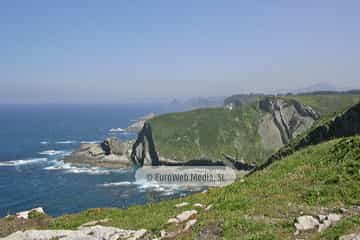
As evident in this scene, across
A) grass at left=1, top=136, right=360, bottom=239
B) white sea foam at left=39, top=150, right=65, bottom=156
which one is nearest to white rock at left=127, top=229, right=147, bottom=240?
grass at left=1, top=136, right=360, bottom=239

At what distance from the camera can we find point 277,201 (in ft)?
60.2

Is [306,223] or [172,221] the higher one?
[306,223]

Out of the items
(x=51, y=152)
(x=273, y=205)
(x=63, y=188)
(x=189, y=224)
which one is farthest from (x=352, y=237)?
(x=51, y=152)

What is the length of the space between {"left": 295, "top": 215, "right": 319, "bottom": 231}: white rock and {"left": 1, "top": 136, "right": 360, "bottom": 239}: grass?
0.31m

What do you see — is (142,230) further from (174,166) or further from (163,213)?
(174,166)

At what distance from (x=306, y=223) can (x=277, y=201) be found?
395cm

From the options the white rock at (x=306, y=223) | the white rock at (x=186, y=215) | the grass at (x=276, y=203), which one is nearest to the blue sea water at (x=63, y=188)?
the grass at (x=276, y=203)

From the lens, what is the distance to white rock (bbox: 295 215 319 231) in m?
14.1

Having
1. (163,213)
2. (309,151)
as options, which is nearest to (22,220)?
(163,213)

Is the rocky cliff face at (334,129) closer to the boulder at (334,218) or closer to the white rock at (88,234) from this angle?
the boulder at (334,218)

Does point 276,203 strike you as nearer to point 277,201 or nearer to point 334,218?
point 277,201

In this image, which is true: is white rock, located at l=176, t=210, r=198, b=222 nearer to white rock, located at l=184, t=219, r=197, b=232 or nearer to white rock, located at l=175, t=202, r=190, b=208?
white rock, located at l=184, t=219, r=197, b=232

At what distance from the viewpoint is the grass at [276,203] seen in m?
14.8

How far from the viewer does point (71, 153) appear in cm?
17938
